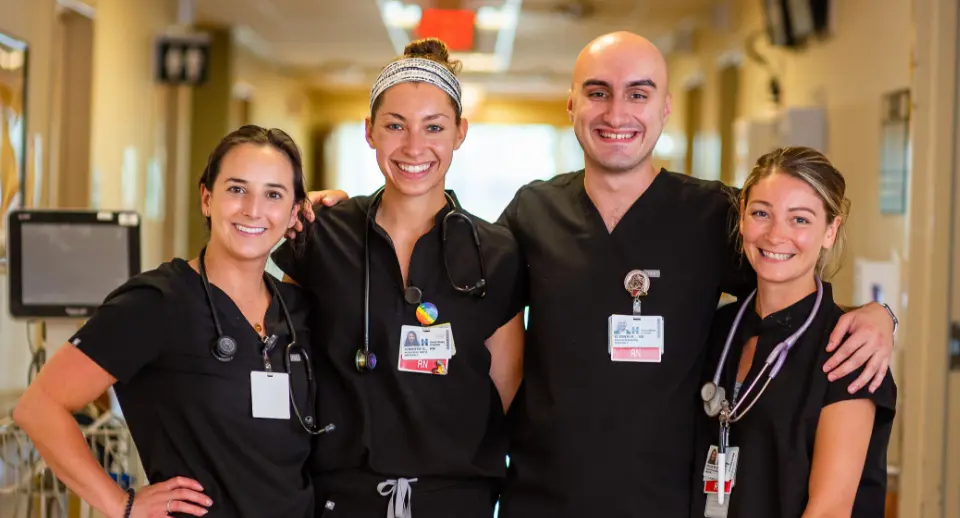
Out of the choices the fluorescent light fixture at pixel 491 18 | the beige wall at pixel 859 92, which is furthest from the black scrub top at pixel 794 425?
the fluorescent light fixture at pixel 491 18

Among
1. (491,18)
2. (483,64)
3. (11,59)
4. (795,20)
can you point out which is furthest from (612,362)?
(483,64)

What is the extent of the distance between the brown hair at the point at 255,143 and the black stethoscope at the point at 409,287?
6.9 inches

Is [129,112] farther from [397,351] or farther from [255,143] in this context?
[397,351]

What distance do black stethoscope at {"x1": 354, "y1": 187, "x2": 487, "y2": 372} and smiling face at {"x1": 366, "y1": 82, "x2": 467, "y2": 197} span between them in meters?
0.08

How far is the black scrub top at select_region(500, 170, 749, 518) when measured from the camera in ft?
6.64

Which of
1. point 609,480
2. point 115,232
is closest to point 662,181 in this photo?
point 609,480

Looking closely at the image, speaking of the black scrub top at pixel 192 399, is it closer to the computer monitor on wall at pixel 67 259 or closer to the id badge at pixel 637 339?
the id badge at pixel 637 339

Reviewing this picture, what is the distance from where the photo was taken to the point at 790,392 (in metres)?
1.82

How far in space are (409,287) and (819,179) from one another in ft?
2.69

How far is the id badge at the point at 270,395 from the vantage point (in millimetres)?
1890

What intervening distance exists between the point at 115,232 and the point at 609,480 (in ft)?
4.90

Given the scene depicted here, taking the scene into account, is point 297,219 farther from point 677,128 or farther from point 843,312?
point 677,128

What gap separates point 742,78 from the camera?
7000mm

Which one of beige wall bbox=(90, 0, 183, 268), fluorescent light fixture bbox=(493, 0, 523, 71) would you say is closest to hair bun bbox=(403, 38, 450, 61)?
beige wall bbox=(90, 0, 183, 268)
